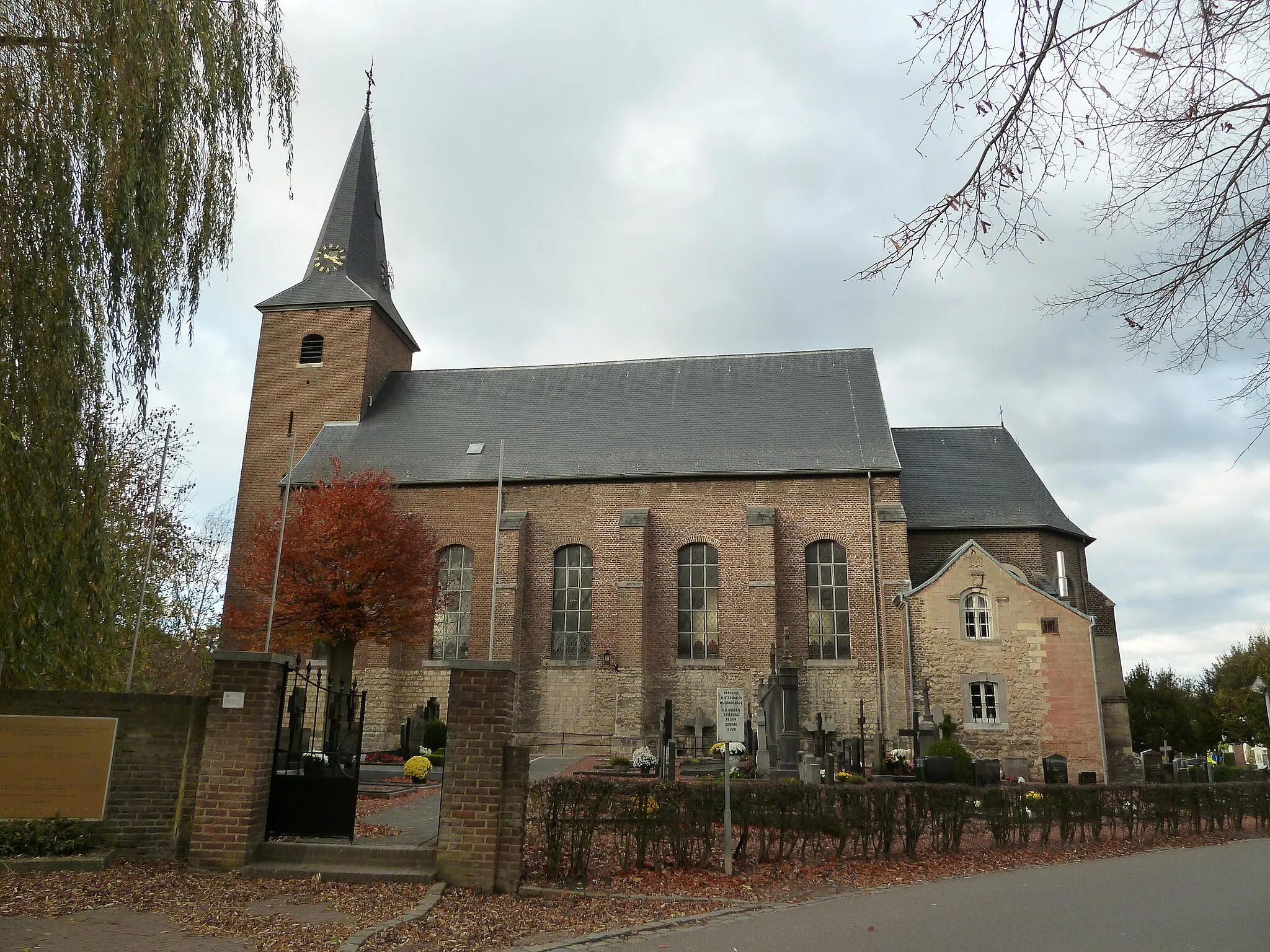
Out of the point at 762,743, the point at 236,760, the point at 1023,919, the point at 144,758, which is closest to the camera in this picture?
the point at 1023,919

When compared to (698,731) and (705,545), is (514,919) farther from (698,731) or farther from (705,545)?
(705,545)

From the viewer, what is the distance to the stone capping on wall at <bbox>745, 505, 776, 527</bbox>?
23766 mm

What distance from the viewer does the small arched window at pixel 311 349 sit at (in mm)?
28250

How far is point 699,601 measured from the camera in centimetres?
2411

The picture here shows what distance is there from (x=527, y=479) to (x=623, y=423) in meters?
3.50

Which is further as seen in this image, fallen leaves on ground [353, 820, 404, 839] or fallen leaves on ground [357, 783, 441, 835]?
fallen leaves on ground [357, 783, 441, 835]

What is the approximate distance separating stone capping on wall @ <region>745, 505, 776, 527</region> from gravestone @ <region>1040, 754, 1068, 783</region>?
8.41 metres

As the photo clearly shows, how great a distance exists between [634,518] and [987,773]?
10.6 m

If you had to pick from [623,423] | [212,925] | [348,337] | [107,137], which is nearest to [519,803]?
[212,925]

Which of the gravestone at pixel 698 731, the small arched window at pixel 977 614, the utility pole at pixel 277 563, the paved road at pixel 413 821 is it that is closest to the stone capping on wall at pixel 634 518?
the gravestone at pixel 698 731

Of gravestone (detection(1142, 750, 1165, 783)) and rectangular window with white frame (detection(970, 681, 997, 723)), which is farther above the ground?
rectangular window with white frame (detection(970, 681, 997, 723))

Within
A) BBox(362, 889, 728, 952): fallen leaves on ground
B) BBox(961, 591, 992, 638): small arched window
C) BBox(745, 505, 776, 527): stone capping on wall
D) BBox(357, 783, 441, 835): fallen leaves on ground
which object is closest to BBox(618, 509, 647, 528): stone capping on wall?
BBox(745, 505, 776, 527): stone capping on wall

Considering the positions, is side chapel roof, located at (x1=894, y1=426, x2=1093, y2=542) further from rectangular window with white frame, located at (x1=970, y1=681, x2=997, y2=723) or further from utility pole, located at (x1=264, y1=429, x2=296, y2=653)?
utility pole, located at (x1=264, y1=429, x2=296, y2=653)

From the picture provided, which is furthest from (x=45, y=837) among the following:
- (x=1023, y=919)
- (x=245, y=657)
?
(x=1023, y=919)
